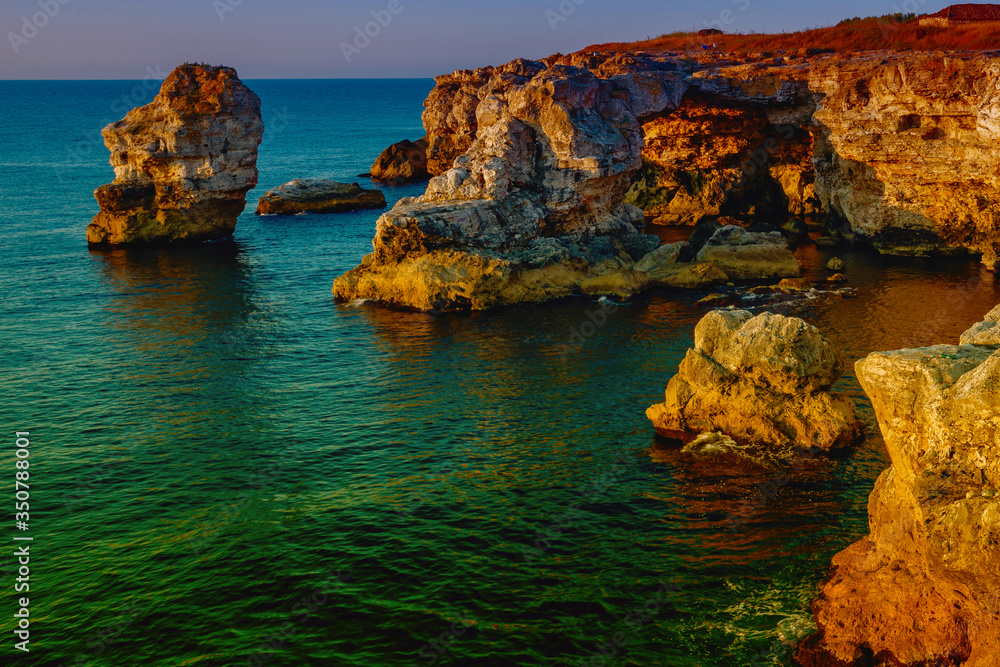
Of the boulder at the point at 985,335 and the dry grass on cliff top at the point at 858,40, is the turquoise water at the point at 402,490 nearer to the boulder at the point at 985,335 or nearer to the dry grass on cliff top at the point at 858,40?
the boulder at the point at 985,335

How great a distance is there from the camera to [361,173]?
13488 cm

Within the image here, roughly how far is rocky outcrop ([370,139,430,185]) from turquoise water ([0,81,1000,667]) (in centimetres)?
6993

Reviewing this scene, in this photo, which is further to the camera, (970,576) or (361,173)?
(361,173)

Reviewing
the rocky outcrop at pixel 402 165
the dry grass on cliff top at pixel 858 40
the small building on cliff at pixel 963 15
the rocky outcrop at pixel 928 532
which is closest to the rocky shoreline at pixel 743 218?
the rocky outcrop at pixel 928 532

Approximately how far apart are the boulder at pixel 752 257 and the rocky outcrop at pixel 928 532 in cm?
4011

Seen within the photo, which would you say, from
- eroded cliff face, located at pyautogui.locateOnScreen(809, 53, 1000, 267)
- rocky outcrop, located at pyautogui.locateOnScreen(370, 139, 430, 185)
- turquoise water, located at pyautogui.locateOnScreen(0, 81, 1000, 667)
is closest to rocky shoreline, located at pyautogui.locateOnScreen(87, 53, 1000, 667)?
eroded cliff face, located at pyautogui.locateOnScreen(809, 53, 1000, 267)

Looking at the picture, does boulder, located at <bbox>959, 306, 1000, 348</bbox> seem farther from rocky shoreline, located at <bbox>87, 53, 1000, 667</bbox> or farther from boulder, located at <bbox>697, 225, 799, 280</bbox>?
boulder, located at <bbox>697, 225, 799, 280</bbox>

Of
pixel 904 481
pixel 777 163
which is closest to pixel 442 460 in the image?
pixel 904 481

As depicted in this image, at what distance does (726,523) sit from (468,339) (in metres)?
→ 25.4

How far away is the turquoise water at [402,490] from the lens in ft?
76.8

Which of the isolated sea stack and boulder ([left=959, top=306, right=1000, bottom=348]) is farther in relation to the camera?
the isolated sea stack

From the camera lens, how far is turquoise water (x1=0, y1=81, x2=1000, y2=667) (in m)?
23.4

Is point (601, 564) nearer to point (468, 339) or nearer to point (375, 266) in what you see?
point (468, 339)

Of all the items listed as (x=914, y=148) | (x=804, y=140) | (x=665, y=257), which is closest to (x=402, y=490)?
(x=665, y=257)
